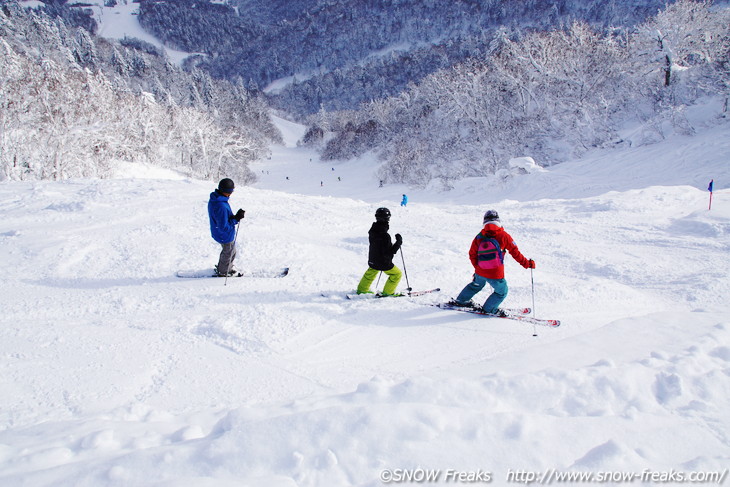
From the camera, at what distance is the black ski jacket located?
5.07m

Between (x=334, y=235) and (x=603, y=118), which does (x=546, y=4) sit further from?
(x=334, y=235)

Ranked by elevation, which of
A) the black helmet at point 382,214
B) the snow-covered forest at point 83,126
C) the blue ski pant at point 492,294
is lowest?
the blue ski pant at point 492,294

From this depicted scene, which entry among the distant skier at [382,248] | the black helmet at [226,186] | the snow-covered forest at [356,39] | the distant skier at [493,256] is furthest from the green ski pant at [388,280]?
the snow-covered forest at [356,39]

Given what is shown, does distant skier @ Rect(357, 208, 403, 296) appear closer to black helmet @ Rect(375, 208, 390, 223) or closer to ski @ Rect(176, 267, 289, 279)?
black helmet @ Rect(375, 208, 390, 223)

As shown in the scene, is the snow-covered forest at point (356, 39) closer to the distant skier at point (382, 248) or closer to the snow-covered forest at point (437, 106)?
the snow-covered forest at point (437, 106)

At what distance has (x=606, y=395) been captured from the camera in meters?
2.80

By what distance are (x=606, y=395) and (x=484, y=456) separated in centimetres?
139

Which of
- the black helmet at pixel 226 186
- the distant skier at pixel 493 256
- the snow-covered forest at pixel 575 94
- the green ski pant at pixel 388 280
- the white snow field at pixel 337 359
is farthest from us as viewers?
the snow-covered forest at pixel 575 94

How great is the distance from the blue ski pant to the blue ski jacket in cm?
375

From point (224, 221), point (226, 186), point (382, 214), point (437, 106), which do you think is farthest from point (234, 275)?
point (437, 106)

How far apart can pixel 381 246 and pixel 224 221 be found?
2563 mm

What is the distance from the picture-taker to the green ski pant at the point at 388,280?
5289 mm

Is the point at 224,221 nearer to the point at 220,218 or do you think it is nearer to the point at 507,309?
the point at 220,218

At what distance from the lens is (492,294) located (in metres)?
4.95
